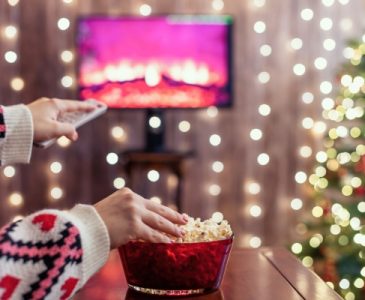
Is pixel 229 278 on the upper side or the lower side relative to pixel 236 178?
upper

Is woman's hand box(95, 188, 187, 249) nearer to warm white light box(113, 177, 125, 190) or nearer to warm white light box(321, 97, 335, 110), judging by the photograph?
warm white light box(113, 177, 125, 190)

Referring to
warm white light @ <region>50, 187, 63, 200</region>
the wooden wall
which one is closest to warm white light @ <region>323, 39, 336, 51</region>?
the wooden wall

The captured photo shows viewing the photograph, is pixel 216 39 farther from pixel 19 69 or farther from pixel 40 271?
pixel 40 271

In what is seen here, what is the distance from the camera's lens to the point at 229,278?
1382 mm

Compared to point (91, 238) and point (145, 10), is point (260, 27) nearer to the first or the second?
point (145, 10)

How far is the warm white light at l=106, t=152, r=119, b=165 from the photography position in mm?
4270

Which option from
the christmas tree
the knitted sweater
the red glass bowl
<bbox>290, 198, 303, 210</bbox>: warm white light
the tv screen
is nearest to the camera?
the knitted sweater

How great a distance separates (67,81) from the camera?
423cm

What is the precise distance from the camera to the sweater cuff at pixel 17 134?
123 cm

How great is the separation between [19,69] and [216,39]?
124 centimetres

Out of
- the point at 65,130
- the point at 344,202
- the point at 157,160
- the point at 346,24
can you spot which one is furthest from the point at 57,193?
the point at 65,130

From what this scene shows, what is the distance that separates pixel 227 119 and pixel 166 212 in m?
3.23

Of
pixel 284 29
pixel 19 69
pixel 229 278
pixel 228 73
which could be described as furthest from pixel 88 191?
pixel 229 278

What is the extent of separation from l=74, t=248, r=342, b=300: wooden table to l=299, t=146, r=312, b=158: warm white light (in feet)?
9.16
